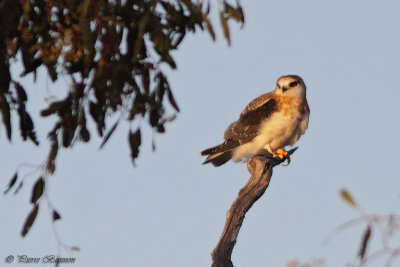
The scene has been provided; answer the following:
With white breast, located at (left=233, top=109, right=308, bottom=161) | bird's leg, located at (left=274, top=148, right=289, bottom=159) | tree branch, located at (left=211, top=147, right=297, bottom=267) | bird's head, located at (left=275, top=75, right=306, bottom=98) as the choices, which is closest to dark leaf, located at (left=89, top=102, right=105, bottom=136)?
tree branch, located at (left=211, top=147, right=297, bottom=267)

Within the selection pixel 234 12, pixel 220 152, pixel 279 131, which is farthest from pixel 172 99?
pixel 220 152

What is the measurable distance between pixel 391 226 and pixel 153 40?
2.02 metres

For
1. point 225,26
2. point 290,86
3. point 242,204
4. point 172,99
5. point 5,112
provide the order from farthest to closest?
point 290,86 < point 242,204 < point 172,99 < point 5,112 < point 225,26

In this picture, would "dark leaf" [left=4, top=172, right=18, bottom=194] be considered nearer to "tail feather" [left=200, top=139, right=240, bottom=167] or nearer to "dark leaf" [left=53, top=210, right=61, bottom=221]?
"dark leaf" [left=53, top=210, right=61, bottom=221]

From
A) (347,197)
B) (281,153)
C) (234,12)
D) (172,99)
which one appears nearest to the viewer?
(347,197)

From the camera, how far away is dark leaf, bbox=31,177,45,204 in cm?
369

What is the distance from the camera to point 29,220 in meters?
3.71

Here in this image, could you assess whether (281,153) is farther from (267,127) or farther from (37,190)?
(37,190)

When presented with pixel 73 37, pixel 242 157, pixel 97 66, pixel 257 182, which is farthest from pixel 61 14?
pixel 242 157

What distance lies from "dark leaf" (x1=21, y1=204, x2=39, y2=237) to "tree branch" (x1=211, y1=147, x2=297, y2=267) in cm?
125

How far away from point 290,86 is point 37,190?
13.1 feet

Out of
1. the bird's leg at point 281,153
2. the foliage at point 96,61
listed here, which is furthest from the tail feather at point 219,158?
the foliage at point 96,61

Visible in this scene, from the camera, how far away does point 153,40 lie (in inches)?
131

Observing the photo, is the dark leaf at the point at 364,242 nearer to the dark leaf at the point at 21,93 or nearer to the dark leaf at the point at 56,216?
the dark leaf at the point at 56,216
